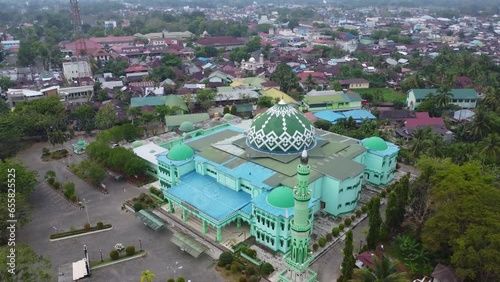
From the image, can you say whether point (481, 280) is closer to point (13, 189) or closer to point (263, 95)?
point (13, 189)

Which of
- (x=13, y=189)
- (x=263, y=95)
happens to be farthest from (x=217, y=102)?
(x=13, y=189)

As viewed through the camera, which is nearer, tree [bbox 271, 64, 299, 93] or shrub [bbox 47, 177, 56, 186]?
shrub [bbox 47, 177, 56, 186]

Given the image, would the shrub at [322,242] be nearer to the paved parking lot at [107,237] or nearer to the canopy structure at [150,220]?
the paved parking lot at [107,237]

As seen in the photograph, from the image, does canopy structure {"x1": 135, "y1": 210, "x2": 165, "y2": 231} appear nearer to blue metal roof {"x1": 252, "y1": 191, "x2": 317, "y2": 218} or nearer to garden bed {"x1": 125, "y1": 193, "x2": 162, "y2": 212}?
garden bed {"x1": 125, "y1": 193, "x2": 162, "y2": 212}

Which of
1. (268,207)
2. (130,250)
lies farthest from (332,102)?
(130,250)

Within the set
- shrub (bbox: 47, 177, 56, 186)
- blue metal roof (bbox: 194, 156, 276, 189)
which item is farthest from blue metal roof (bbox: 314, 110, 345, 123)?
shrub (bbox: 47, 177, 56, 186)
